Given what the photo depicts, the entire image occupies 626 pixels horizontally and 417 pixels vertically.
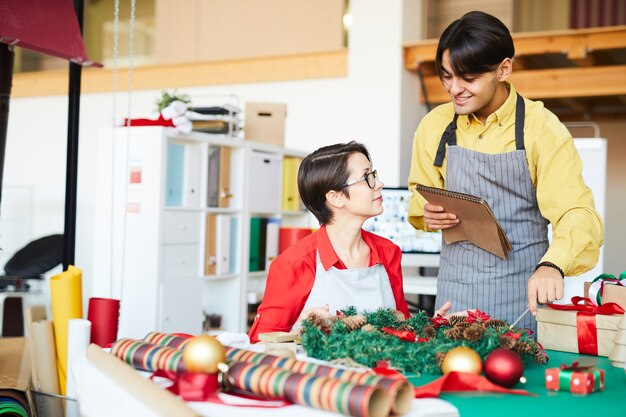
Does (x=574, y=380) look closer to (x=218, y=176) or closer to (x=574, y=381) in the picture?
(x=574, y=381)

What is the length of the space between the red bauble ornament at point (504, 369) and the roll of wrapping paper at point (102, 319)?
1664 millimetres

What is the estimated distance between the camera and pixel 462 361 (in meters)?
1.09

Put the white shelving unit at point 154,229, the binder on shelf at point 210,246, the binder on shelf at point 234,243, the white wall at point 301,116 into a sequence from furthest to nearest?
the white wall at point 301,116, the binder on shelf at point 234,243, the binder on shelf at point 210,246, the white shelving unit at point 154,229

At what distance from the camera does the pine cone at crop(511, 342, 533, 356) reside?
4.04 ft

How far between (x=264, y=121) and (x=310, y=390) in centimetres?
399

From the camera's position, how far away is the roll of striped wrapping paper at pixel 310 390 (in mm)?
886

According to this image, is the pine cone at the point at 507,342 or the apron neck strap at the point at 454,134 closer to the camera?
the pine cone at the point at 507,342

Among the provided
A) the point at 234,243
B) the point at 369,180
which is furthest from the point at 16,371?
the point at 234,243

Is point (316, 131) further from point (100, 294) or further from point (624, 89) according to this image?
point (100, 294)

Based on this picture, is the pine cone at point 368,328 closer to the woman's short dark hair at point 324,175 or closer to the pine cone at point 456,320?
the pine cone at point 456,320

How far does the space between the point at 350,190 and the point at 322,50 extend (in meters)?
4.60

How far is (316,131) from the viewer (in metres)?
6.16

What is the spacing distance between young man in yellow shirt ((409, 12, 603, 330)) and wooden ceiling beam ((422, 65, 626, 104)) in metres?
3.52

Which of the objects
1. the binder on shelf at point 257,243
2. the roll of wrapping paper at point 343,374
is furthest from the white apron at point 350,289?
the binder on shelf at point 257,243
